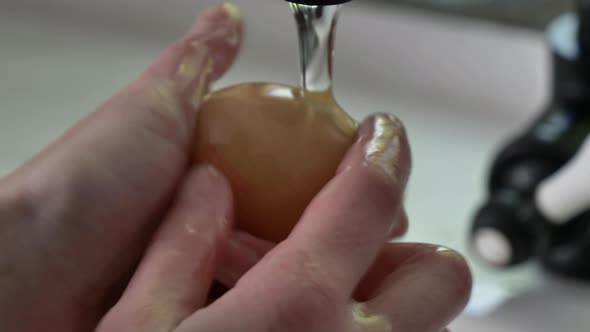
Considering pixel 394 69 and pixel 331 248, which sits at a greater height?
pixel 331 248

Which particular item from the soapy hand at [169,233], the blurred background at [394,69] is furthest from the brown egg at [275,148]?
the blurred background at [394,69]

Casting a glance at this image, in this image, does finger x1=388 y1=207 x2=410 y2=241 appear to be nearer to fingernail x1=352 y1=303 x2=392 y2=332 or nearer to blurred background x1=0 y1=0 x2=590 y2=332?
fingernail x1=352 y1=303 x2=392 y2=332

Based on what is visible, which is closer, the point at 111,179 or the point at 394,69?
the point at 111,179

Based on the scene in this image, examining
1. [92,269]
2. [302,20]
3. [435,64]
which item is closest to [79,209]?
[92,269]

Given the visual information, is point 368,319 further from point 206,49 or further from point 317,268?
point 206,49

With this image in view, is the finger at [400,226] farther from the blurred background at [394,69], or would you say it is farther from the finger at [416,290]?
the blurred background at [394,69]

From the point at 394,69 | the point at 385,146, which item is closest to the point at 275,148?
the point at 385,146
